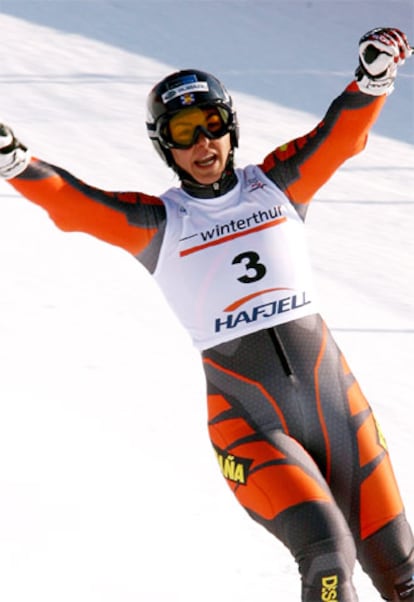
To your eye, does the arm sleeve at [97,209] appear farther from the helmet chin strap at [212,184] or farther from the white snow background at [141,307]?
the white snow background at [141,307]

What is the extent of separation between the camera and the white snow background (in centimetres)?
613

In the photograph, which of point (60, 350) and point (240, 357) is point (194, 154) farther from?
point (60, 350)

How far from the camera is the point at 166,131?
5211 mm

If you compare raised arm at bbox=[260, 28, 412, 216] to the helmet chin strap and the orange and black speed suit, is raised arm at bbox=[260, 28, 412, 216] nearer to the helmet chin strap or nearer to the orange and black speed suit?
the orange and black speed suit

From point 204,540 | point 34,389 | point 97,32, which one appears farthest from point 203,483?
point 97,32

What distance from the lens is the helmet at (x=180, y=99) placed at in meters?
5.18

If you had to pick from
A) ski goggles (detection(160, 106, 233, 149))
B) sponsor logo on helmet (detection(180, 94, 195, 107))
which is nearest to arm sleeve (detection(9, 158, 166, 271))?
ski goggles (detection(160, 106, 233, 149))

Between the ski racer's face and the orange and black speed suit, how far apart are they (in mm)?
66

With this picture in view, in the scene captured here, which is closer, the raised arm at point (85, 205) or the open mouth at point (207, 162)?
the raised arm at point (85, 205)

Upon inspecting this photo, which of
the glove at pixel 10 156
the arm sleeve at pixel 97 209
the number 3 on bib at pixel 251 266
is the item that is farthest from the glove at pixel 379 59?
the glove at pixel 10 156

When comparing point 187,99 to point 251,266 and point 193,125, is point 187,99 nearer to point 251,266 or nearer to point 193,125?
point 193,125

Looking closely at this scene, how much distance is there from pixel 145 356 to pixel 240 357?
3.30 metres

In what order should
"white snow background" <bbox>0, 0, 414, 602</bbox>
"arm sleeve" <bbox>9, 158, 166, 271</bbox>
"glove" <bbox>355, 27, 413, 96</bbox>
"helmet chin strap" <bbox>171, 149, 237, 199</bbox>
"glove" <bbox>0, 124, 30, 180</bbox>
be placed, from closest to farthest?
"glove" <bbox>0, 124, 30, 180</bbox>
"arm sleeve" <bbox>9, 158, 166, 271</bbox>
"glove" <bbox>355, 27, 413, 96</bbox>
"helmet chin strap" <bbox>171, 149, 237, 199</bbox>
"white snow background" <bbox>0, 0, 414, 602</bbox>

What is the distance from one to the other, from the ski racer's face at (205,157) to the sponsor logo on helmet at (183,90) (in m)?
0.18
